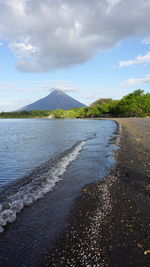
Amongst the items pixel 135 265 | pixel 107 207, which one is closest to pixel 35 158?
pixel 107 207

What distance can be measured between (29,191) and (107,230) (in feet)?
12.2

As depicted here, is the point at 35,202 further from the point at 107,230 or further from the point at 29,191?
the point at 107,230

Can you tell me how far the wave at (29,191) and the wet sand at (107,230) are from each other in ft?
5.38

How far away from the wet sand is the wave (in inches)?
64.6

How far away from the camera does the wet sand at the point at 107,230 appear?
3.38m

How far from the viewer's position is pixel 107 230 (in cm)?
426

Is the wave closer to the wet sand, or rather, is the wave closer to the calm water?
the calm water

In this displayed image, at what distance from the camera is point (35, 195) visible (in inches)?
257

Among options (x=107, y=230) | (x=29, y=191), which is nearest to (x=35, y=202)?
(x=29, y=191)

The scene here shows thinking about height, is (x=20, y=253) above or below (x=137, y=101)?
below

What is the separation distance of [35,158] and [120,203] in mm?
9098

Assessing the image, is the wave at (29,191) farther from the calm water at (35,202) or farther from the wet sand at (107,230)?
the wet sand at (107,230)

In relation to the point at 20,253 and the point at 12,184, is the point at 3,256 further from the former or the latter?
the point at 12,184

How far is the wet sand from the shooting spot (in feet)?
11.1
